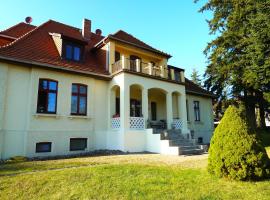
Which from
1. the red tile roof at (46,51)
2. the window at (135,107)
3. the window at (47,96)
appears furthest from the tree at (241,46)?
the window at (47,96)

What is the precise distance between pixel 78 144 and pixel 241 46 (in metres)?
14.7

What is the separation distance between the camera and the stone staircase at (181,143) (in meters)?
12.6

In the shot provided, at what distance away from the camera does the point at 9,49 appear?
12281 millimetres

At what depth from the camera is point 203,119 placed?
2219 centimetres

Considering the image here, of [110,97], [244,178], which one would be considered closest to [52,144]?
[110,97]

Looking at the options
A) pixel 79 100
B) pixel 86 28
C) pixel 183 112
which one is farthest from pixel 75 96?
pixel 183 112

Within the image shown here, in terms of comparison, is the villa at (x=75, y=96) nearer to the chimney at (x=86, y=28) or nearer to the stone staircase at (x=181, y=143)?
the stone staircase at (x=181, y=143)

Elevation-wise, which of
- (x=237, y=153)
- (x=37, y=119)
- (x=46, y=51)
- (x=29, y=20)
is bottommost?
(x=237, y=153)

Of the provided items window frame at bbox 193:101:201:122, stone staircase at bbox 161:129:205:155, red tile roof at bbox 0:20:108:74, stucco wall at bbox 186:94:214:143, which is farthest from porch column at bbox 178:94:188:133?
red tile roof at bbox 0:20:108:74

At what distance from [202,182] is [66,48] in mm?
12337

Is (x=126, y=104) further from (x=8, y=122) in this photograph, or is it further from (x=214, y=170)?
(x=214, y=170)

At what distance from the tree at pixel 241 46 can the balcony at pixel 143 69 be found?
4.59 meters

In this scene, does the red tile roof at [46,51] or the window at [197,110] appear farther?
the window at [197,110]

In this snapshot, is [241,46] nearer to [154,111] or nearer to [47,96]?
[154,111]
